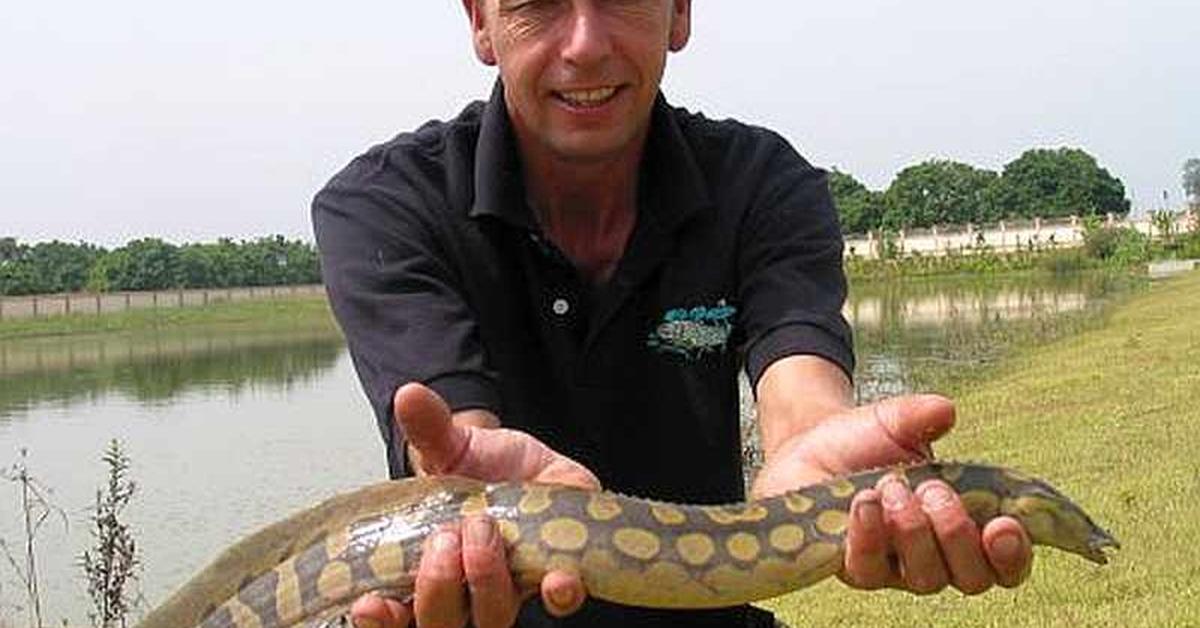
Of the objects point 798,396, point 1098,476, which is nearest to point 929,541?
point 798,396

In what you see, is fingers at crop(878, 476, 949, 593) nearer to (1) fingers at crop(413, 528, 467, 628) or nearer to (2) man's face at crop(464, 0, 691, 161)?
(1) fingers at crop(413, 528, 467, 628)

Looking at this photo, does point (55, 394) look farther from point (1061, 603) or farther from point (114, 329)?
point (114, 329)

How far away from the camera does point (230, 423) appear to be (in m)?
26.8

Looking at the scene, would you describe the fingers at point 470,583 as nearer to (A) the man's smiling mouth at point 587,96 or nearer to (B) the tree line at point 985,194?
(A) the man's smiling mouth at point 587,96

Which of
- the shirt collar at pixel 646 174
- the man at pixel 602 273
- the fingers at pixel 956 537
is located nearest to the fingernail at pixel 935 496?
the fingers at pixel 956 537

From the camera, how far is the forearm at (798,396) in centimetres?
364

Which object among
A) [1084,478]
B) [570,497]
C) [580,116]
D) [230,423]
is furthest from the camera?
[230,423]

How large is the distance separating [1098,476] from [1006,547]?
8.70 m

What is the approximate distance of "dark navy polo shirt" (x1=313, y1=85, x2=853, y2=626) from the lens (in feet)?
13.0

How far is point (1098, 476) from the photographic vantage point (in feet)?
36.8

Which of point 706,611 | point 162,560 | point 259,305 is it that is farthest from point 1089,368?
point 259,305

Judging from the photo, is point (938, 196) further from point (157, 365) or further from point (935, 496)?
point (935, 496)

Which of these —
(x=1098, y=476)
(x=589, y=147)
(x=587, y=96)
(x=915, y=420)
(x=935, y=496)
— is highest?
(x=587, y=96)

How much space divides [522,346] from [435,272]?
371mm
